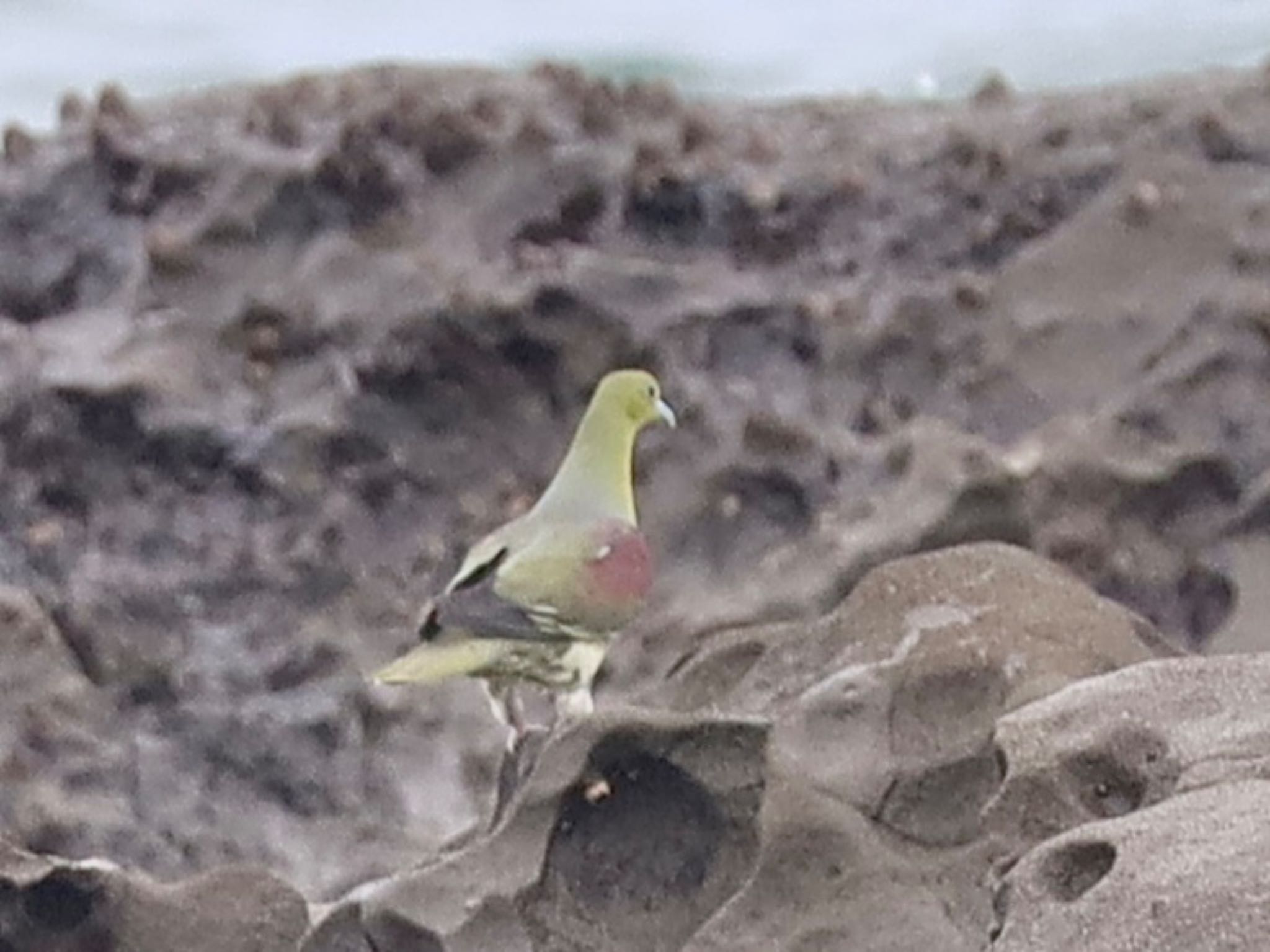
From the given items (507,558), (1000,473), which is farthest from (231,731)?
(1000,473)

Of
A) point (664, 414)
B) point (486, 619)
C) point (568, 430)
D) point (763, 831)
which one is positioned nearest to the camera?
point (763, 831)

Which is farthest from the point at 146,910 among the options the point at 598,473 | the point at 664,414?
the point at 664,414

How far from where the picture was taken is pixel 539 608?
377cm

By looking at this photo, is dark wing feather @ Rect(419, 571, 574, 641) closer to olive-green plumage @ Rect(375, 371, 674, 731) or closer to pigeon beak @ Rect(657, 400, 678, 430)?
olive-green plumage @ Rect(375, 371, 674, 731)

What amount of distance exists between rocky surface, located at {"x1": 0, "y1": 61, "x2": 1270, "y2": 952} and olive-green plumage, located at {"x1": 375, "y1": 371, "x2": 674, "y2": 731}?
0.91ft

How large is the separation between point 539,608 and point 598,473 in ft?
1.55

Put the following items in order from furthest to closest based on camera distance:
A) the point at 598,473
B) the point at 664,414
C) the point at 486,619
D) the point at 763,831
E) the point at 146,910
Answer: the point at 664,414, the point at 598,473, the point at 486,619, the point at 146,910, the point at 763,831

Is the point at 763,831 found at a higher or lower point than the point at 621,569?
higher

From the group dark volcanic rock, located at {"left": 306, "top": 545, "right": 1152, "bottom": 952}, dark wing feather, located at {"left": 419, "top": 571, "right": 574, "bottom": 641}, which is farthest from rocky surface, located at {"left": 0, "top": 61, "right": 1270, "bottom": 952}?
dark wing feather, located at {"left": 419, "top": 571, "right": 574, "bottom": 641}

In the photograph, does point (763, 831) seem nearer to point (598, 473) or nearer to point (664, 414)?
point (598, 473)

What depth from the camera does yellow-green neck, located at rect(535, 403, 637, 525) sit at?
4.12 metres

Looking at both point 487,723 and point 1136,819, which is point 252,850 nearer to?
point 487,723

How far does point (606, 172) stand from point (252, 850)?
2.17m

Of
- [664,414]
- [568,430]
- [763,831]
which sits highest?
[763,831]
